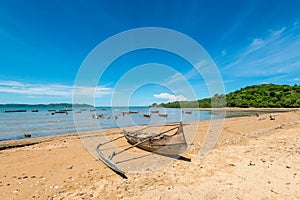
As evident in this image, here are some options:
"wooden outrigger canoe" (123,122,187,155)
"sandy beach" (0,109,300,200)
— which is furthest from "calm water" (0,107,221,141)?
"wooden outrigger canoe" (123,122,187,155)

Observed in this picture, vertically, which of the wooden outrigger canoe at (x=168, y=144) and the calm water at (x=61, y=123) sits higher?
the wooden outrigger canoe at (x=168, y=144)

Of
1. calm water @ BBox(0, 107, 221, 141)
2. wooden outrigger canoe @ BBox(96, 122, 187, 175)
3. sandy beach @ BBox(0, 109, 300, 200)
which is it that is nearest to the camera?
sandy beach @ BBox(0, 109, 300, 200)

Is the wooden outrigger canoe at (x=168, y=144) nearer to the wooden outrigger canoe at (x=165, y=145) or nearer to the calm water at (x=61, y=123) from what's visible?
the wooden outrigger canoe at (x=165, y=145)

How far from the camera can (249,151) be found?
7270mm

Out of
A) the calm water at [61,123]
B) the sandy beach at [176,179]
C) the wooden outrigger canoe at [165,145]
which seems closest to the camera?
the sandy beach at [176,179]

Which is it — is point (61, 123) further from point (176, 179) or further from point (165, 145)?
point (176, 179)

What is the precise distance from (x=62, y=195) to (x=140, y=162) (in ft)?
11.1

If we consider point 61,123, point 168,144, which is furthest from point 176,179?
point 61,123

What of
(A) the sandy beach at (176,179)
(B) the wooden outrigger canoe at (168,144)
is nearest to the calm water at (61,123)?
(A) the sandy beach at (176,179)

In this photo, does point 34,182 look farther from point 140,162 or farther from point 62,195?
point 140,162

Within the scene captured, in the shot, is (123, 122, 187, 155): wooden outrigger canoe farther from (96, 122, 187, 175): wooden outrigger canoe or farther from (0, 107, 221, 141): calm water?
(0, 107, 221, 141): calm water

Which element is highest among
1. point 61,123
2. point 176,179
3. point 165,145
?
point 165,145

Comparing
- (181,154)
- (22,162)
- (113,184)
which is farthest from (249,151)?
(22,162)

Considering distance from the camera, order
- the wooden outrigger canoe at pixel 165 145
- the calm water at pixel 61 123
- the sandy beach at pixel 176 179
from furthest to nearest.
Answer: the calm water at pixel 61 123 < the wooden outrigger canoe at pixel 165 145 < the sandy beach at pixel 176 179
